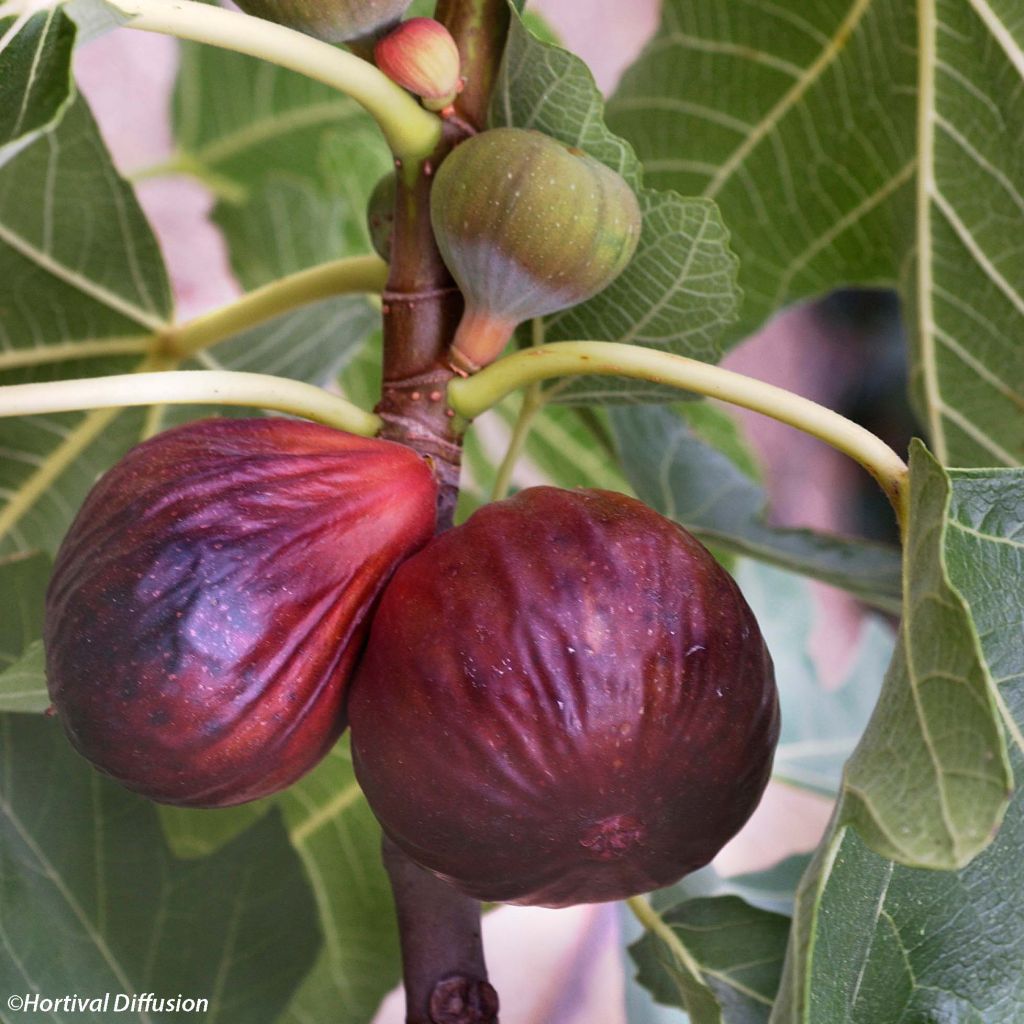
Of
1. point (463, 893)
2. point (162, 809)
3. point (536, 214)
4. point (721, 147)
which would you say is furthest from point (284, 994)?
point (721, 147)

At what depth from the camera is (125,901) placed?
669 millimetres

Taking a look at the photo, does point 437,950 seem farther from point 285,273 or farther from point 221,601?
point 285,273

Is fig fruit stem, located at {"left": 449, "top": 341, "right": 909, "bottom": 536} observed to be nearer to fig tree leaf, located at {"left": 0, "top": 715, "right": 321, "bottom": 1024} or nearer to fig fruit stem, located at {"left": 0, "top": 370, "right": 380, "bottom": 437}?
fig fruit stem, located at {"left": 0, "top": 370, "right": 380, "bottom": 437}

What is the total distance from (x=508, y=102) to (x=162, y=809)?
0.44m

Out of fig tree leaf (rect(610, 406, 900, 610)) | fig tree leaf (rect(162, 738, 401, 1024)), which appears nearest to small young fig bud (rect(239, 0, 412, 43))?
fig tree leaf (rect(610, 406, 900, 610))

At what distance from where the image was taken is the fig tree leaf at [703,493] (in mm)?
761

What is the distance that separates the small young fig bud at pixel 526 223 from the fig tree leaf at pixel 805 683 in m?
0.67

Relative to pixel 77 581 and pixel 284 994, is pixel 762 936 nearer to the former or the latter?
pixel 284 994

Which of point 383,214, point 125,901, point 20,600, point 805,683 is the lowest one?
point 805,683

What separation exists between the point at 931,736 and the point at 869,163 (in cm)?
48

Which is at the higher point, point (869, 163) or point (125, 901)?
point (869, 163)

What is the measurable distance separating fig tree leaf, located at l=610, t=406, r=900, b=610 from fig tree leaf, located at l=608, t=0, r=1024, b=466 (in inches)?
3.1

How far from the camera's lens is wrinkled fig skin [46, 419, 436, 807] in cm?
46

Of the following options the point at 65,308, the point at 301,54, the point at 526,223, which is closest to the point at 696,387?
the point at 526,223
